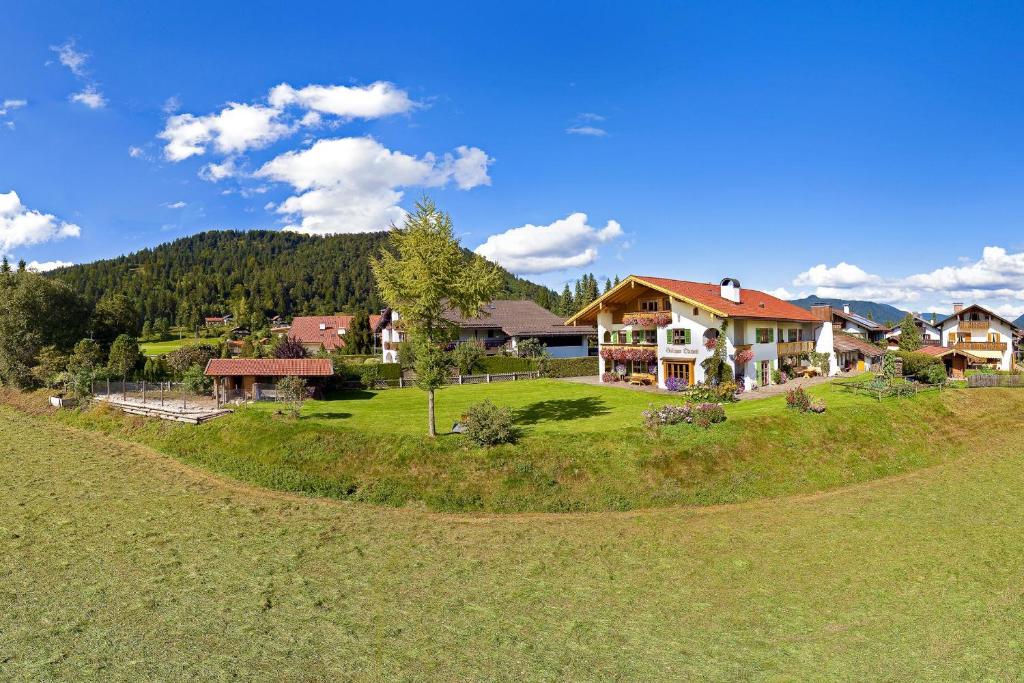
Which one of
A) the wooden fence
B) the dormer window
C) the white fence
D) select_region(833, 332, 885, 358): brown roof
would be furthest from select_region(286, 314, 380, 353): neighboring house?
the wooden fence

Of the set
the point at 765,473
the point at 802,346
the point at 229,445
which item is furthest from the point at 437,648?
the point at 802,346

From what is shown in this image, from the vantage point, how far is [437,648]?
35.2 feet

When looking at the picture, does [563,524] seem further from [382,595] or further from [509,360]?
[509,360]

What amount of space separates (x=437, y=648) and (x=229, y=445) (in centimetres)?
1995

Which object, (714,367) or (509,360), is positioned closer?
(714,367)

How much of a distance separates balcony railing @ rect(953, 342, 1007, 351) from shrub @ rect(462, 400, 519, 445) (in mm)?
64339

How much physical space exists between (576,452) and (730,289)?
2620cm

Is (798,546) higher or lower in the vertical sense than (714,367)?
lower

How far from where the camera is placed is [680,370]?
133ft

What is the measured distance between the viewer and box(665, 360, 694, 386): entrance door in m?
39.6

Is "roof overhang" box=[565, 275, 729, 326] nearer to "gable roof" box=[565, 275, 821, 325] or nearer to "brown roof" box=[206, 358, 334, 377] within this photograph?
"gable roof" box=[565, 275, 821, 325]

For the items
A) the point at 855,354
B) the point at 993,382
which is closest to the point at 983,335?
the point at 855,354

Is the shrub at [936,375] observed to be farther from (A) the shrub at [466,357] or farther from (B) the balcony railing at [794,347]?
(A) the shrub at [466,357]

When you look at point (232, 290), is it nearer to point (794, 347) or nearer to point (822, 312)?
point (822, 312)
